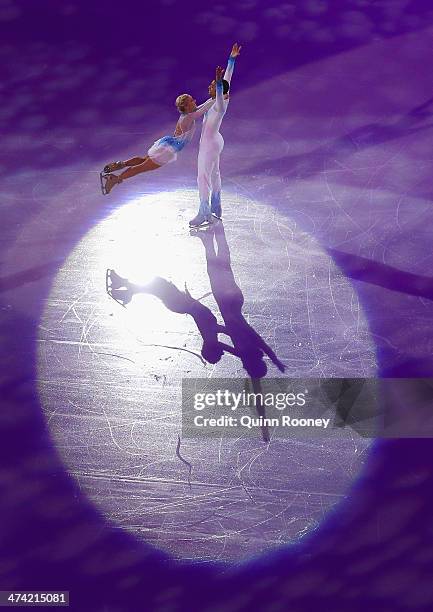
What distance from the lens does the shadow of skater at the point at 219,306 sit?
832cm

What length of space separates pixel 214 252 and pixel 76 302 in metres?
1.52

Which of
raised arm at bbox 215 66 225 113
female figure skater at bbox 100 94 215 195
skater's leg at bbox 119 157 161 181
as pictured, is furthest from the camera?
skater's leg at bbox 119 157 161 181

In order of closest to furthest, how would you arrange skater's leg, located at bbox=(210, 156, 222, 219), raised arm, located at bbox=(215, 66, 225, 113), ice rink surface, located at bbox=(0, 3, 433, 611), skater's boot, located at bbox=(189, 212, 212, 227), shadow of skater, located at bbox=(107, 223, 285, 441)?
1. ice rink surface, located at bbox=(0, 3, 433, 611)
2. shadow of skater, located at bbox=(107, 223, 285, 441)
3. raised arm, located at bbox=(215, 66, 225, 113)
4. skater's leg, located at bbox=(210, 156, 222, 219)
5. skater's boot, located at bbox=(189, 212, 212, 227)

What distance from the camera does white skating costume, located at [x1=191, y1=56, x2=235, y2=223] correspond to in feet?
29.3

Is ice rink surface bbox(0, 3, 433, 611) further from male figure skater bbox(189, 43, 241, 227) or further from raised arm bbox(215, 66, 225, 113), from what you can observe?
raised arm bbox(215, 66, 225, 113)

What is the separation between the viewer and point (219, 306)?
8.84 m

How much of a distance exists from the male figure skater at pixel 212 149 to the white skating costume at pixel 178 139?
89 mm

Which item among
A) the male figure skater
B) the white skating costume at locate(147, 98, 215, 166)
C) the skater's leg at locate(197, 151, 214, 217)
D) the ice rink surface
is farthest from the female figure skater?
the ice rink surface

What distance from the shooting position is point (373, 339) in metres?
8.45

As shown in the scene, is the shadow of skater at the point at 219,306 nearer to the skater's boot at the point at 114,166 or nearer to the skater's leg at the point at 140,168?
the skater's leg at the point at 140,168

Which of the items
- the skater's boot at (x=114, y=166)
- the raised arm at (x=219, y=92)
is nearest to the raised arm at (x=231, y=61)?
the raised arm at (x=219, y=92)

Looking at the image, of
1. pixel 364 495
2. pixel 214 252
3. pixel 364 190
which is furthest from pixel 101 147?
pixel 364 495

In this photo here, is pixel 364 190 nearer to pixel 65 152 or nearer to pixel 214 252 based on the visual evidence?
pixel 214 252

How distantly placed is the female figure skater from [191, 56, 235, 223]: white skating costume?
0.13 m
